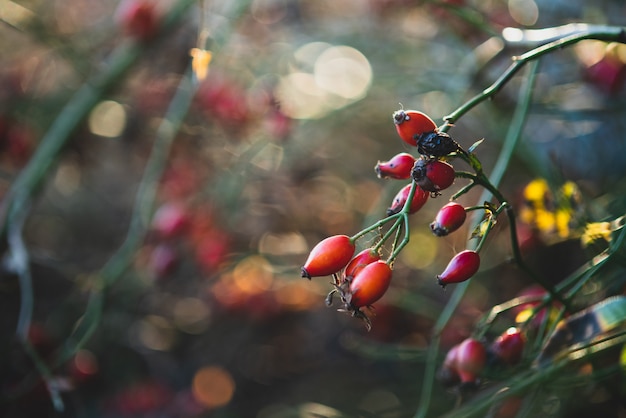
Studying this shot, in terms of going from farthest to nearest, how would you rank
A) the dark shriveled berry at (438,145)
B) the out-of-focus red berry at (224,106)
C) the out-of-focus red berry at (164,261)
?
the out-of-focus red berry at (224,106) < the out-of-focus red berry at (164,261) < the dark shriveled berry at (438,145)

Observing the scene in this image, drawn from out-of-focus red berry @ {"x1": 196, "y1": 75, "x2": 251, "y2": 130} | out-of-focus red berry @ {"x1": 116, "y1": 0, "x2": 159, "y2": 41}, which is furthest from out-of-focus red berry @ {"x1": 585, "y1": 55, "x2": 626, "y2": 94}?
out-of-focus red berry @ {"x1": 116, "y1": 0, "x2": 159, "y2": 41}

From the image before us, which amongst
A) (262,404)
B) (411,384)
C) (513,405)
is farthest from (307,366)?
(513,405)

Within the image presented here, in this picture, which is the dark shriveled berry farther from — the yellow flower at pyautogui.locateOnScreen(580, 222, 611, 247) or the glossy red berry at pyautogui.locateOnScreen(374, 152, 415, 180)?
the yellow flower at pyautogui.locateOnScreen(580, 222, 611, 247)

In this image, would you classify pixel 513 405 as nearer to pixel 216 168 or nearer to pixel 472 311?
pixel 472 311

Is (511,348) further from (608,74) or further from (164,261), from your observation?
(164,261)

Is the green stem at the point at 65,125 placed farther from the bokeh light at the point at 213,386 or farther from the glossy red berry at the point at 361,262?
the glossy red berry at the point at 361,262

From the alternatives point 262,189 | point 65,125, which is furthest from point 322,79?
point 65,125

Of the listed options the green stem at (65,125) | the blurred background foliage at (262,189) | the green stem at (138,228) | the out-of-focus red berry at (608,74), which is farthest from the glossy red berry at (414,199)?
the green stem at (65,125)
